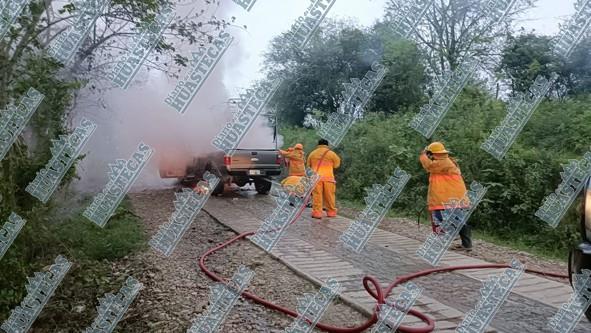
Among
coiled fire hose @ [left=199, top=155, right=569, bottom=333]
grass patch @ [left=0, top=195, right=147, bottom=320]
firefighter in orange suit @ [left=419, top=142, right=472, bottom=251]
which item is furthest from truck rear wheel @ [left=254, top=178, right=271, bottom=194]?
firefighter in orange suit @ [left=419, top=142, right=472, bottom=251]

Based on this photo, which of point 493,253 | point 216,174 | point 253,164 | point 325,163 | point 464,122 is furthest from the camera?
point 216,174

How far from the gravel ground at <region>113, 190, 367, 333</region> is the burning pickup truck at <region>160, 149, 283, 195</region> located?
4.66 meters

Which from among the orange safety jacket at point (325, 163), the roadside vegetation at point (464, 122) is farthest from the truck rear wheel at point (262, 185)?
the orange safety jacket at point (325, 163)

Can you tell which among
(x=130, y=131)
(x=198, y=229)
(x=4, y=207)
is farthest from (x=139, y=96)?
(x=4, y=207)

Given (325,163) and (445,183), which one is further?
(325,163)

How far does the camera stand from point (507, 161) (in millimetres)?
9172

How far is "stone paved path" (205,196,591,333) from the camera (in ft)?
14.5

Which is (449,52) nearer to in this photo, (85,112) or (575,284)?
(85,112)

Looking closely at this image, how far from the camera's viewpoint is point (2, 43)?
18.0 feet

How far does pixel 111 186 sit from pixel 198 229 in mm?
2004

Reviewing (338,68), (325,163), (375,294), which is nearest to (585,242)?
(375,294)

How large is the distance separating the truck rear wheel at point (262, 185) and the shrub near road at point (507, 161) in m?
2.62

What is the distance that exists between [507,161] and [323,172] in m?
3.38

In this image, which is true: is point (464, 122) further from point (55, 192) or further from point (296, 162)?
point (55, 192)
